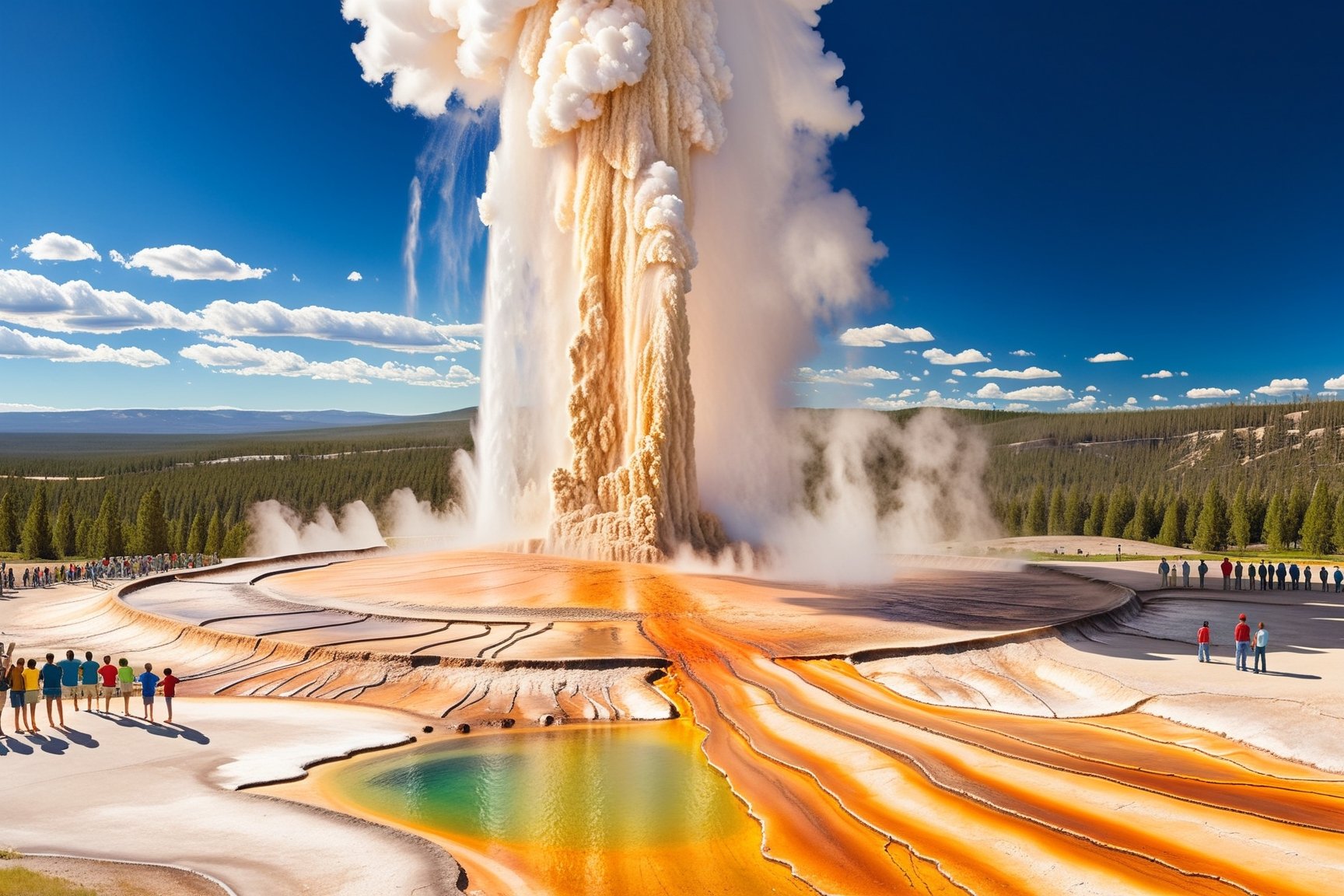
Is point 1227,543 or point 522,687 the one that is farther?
point 1227,543

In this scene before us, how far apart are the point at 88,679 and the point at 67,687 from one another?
839 mm

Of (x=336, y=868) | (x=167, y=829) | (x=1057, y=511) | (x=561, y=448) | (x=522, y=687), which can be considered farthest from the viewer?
(x=1057, y=511)

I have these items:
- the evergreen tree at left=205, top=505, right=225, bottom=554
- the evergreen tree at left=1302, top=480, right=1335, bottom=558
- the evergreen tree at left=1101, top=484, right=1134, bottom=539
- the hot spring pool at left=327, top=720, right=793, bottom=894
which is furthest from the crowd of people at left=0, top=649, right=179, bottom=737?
the evergreen tree at left=1101, top=484, right=1134, bottom=539

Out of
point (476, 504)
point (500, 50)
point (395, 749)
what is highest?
point (500, 50)

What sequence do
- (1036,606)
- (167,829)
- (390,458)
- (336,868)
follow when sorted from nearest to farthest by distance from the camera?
(336,868), (167,829), (1036,606), (390,458)

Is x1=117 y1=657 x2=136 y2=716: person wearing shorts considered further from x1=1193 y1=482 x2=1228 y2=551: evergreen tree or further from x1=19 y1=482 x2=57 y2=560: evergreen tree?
x1=1193 y1=482 x2=1228 y2=551: evergreen tree

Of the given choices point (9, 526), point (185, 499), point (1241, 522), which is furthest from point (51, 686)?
point (185, 499)

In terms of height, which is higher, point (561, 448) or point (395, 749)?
point (561, 448)

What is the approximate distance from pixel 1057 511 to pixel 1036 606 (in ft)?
217

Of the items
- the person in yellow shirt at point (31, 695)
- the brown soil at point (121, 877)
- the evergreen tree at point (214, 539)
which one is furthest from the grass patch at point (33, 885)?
the evergreen tree at point (214, 539)

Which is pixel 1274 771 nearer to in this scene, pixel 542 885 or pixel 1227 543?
pixel 542 885

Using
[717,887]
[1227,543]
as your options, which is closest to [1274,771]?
[717,887]

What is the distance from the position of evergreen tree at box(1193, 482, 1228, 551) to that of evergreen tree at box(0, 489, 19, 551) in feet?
286

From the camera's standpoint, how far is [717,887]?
11000mm
